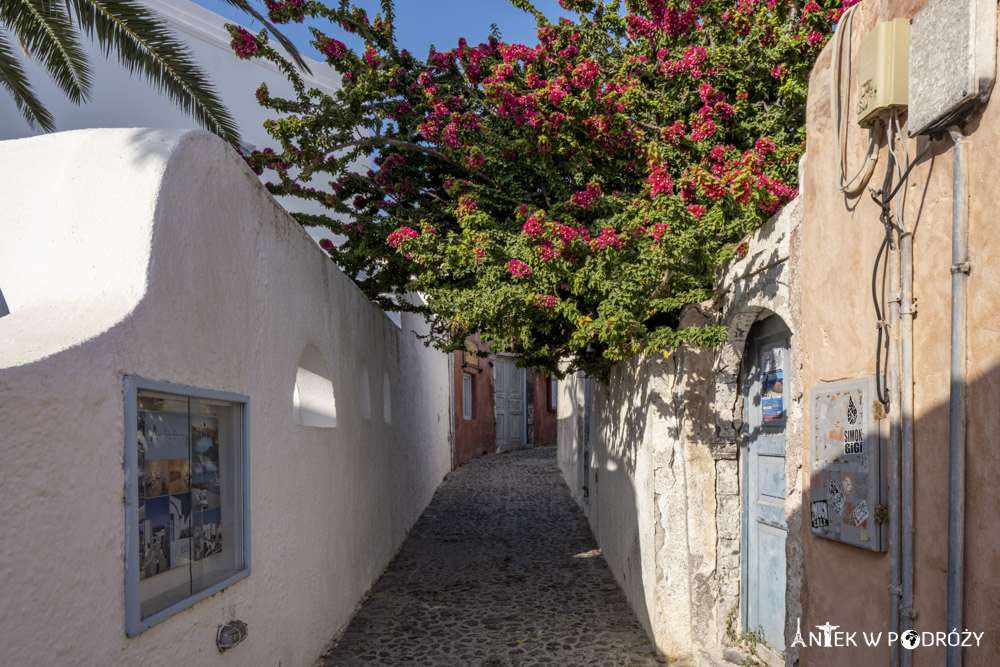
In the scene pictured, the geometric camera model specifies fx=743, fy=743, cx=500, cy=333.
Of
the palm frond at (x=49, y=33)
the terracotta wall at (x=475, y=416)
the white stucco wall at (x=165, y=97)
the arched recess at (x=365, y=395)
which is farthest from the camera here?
the terracotta wall at (x=475, y=416)

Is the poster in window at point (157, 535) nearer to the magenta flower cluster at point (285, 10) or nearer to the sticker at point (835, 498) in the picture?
the sticker at point (835, 498)

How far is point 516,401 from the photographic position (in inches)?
1032

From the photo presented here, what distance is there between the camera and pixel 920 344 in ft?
8.30

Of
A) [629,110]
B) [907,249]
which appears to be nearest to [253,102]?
[629,110]

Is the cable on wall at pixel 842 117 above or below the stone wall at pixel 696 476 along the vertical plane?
above

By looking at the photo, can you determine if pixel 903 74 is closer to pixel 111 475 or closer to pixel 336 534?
pixel 111 475

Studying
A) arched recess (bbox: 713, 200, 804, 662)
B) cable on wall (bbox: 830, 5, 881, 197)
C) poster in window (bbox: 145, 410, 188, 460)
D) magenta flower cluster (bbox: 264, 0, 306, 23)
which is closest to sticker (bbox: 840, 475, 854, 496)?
arched recess (bbox: 713, 200, 804, 662)

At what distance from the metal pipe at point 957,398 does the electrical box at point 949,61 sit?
12cm

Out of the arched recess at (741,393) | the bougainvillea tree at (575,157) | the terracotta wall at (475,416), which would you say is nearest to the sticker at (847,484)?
the arched recess at (741,393)

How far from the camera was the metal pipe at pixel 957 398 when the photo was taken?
2221 mm

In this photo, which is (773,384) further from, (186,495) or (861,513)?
(186,495)

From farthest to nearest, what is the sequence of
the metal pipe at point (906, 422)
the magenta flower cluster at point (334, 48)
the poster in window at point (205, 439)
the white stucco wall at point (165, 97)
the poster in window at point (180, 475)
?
the white stucco wall at point (165, 97)
the magenta flower cluster at point (334, 48)
the poster in window at point (205, 439)
the poster in window at point (180, 475)
the metal pipe at point (906, 422)

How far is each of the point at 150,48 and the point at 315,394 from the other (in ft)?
9.12

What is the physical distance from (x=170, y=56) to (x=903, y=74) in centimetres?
474
